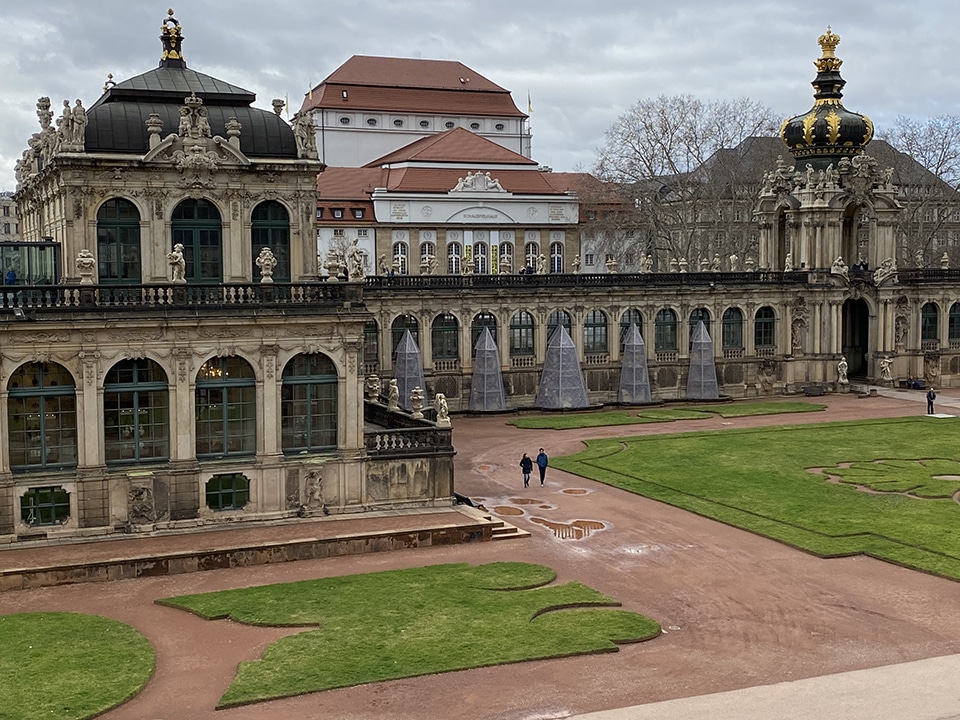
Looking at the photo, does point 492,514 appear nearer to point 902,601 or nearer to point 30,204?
point 902,601

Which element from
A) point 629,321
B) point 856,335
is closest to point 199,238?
point 629,321

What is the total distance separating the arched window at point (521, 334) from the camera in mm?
68750

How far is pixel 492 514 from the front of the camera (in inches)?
1582

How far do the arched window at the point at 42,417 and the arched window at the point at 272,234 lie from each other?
9.97 meters

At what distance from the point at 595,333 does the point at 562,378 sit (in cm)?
492

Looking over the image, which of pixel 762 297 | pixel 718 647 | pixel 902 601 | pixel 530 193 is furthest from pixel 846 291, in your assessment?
pixel 718 647

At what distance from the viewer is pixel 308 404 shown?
37875mm

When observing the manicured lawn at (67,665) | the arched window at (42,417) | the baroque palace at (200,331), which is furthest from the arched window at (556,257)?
the manicured lawn at (67,665)

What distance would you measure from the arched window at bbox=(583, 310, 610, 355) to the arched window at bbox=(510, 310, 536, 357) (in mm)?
3452

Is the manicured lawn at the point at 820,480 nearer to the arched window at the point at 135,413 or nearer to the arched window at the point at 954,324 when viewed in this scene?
the arched window at the point at 135,413

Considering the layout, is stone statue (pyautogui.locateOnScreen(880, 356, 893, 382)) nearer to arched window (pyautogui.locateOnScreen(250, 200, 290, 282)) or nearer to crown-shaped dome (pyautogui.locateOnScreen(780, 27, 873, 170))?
crown-shaped dome (pyautogui.locateOnScreen(780, 27, 873, 170))

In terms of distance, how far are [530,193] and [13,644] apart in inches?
3317

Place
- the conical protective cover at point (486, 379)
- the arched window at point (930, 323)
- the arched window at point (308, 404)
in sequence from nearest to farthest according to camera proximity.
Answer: the arched window at point (308, 404)
the conical protective cover at point (486, 379)
the arched window at point (930, 323)

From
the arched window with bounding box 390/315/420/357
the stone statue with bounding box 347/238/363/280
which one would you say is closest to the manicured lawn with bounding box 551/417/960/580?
the stone statue with bounding box 347/238/363/280
